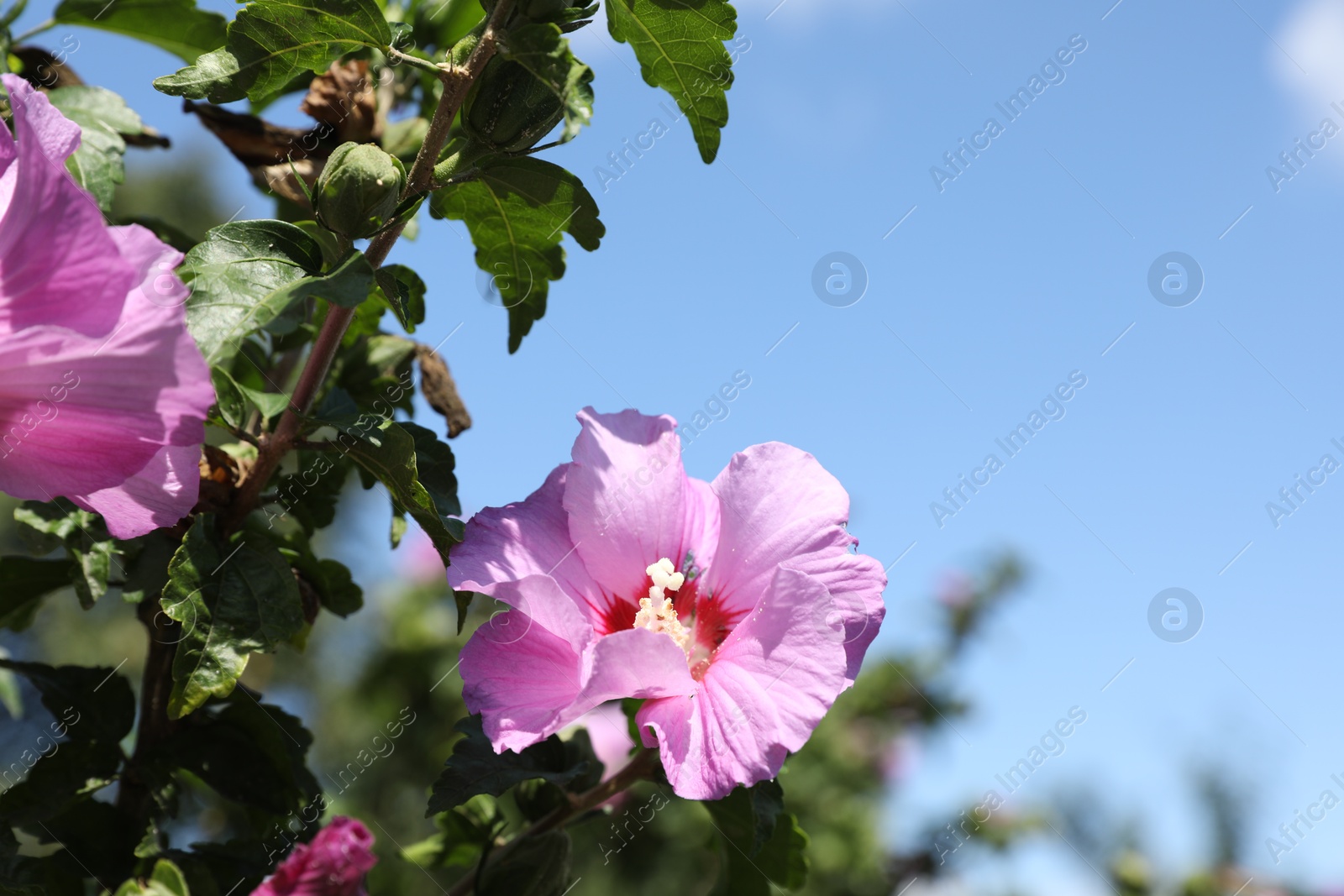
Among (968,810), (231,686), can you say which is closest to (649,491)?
(231,686)

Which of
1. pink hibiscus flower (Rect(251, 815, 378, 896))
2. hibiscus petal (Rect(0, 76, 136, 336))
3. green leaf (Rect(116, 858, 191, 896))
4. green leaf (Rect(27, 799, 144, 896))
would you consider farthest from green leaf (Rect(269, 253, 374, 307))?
green leaf (Rect(27, 799, 144, 896))

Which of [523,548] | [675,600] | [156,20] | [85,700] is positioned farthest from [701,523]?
[156,20]

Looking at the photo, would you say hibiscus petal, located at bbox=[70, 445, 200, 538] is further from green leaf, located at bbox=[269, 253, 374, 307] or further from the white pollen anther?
the white pollen anther

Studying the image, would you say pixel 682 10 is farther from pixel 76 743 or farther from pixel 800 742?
pixel 76 743

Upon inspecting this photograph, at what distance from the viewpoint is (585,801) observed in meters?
1.18

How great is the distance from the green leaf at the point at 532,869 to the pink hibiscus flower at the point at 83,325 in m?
0.58

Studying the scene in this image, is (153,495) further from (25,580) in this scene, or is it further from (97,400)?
(25,580)

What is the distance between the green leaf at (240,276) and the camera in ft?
2.62

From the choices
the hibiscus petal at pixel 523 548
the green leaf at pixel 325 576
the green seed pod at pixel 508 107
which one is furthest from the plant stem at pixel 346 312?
the hibiscus petal at pixel 523 548

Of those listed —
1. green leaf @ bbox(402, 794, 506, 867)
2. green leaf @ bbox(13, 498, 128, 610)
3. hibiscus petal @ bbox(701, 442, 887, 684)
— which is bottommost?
green leaf @ bbox(402, 794, 506, 867)

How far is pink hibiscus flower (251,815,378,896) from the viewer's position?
0.80 meters

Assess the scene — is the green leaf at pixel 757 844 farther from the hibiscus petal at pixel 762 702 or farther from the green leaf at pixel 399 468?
the green leaf at pixel 399 468

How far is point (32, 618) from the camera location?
131 centimetres

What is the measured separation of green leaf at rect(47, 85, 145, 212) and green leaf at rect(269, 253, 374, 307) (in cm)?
46
